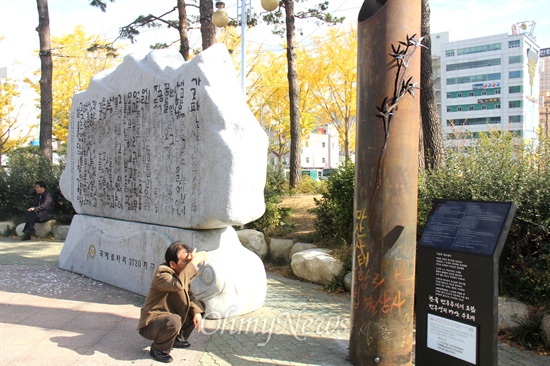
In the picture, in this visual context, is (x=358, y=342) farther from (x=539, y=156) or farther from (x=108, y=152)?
(x=108, y=152)

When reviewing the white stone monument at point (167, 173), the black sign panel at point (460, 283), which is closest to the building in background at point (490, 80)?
the white stone monument at point (167, 173)

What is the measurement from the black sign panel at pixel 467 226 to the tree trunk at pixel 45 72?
40.6 ft


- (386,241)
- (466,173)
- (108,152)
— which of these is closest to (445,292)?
(386,241)

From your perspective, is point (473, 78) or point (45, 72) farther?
point (473, 78)

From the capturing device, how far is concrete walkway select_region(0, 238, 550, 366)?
172 inches

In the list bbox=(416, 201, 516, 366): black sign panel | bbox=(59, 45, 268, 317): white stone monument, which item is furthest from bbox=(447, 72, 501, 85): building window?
bbox=(416, 201, 516, 366): black sign panel

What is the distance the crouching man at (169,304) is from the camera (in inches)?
165

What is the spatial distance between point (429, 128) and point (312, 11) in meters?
7.54

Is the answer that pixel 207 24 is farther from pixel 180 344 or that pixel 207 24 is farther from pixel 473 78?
pixel 473 78

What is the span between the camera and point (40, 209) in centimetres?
1108

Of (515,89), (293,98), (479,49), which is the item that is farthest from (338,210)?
(479,49)

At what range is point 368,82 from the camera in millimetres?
4047

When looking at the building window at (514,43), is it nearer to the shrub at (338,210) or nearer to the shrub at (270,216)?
the shrub at (270,216)

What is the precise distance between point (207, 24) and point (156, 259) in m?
6.74
